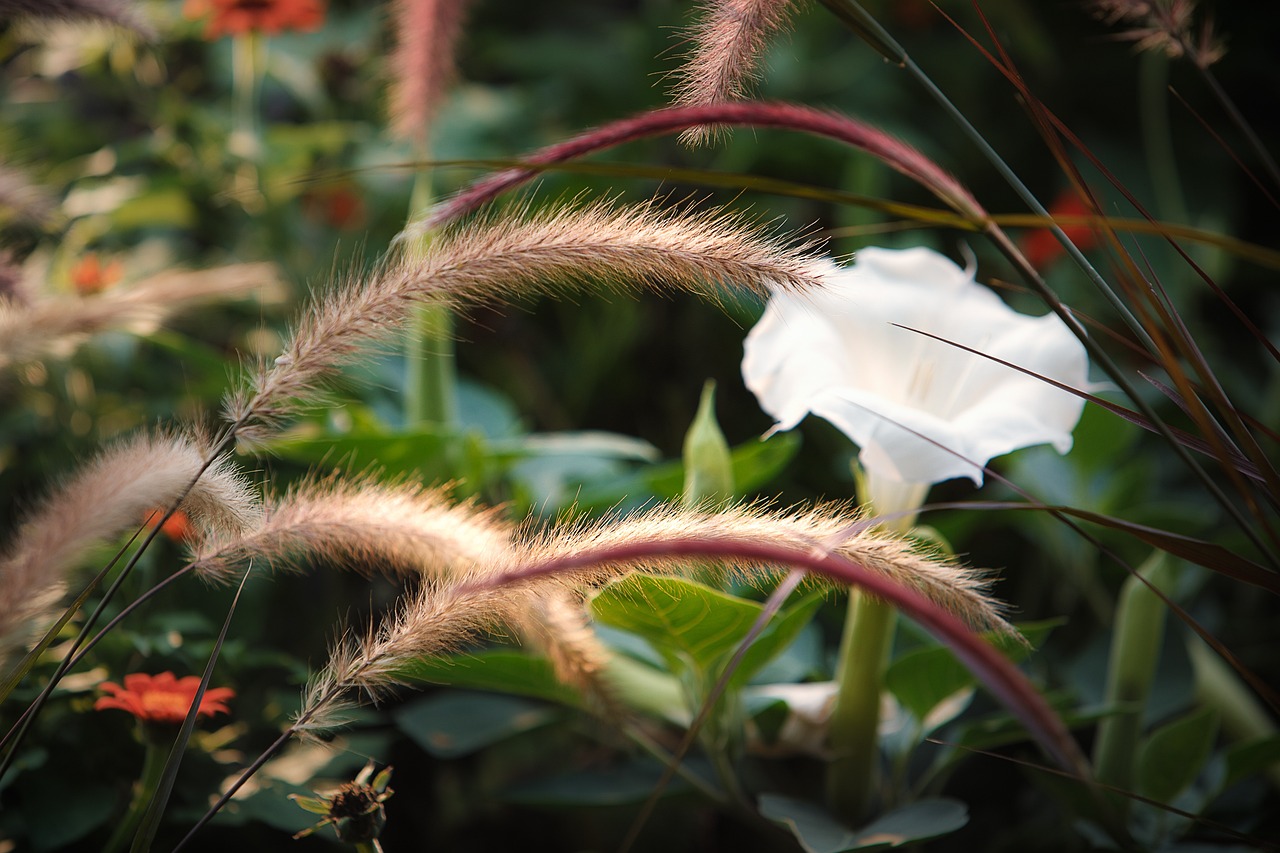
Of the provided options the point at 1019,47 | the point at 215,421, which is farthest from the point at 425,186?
the point at 1019,47

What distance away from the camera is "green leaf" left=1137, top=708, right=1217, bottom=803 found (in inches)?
18.6

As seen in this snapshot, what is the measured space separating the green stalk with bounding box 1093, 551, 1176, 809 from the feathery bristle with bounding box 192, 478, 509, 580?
0.33m

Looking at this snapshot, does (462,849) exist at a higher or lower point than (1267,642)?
lower

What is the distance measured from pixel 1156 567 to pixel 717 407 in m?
0.51

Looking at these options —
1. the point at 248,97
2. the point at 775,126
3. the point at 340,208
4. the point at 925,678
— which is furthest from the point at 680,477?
the point at 340,208

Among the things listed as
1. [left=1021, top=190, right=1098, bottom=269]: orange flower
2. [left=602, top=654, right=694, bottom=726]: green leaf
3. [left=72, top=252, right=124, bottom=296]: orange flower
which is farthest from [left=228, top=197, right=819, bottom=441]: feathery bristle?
[left=1021, top=190, right=1098, bottom=269]: orange flower

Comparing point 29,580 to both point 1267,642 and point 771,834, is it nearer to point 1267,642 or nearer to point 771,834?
point 771,834

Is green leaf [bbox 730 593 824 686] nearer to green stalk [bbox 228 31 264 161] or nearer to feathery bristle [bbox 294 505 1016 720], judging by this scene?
feathery bristle [bbox 294 505 1016 720]

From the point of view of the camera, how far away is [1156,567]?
471 millimetres

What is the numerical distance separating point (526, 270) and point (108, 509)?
0.17 m

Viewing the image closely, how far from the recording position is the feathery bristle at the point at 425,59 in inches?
23.3

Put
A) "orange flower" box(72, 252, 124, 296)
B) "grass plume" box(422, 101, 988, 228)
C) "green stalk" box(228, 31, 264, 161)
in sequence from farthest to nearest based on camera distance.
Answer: "green stalk" box(228, 31, 264, 161), "orange flower" box(72, 252, 124, 296), "grass plume" box(422, 101, 988, 228)

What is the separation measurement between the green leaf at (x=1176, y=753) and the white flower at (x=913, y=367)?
0.58 feet

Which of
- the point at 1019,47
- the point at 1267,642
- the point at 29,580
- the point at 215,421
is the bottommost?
the point at 1267,642
